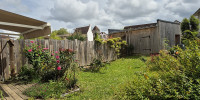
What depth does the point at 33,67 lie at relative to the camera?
4.38 metres

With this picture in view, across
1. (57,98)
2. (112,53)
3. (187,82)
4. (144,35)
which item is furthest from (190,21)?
(57,98)

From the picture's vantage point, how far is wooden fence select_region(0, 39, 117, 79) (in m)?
4.33

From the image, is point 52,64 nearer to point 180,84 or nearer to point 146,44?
point 180,84

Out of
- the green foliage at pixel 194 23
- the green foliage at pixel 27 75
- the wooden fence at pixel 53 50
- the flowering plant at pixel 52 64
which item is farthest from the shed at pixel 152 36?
the green foliage at pixel 27 75

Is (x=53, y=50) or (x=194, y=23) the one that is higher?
(x=194, y=23)

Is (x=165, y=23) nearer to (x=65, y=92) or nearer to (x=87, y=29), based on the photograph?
(x=65, y=92)

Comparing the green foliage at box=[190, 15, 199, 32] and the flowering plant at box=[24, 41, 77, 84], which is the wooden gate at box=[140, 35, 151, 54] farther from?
the green foliage at box=[190, 15, 199, 32]

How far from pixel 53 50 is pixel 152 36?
26.6 ft

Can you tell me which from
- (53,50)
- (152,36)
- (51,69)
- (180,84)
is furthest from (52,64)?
(152,36)

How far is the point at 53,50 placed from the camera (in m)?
5.45

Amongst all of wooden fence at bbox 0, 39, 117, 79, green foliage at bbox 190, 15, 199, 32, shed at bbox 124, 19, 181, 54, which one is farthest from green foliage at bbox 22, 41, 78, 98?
green foliage at bbox 190, 15, 199, 32

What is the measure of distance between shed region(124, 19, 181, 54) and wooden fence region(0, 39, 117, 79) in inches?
129

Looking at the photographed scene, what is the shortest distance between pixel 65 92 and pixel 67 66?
99cm

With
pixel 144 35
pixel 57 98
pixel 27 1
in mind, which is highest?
pixel 27 1
